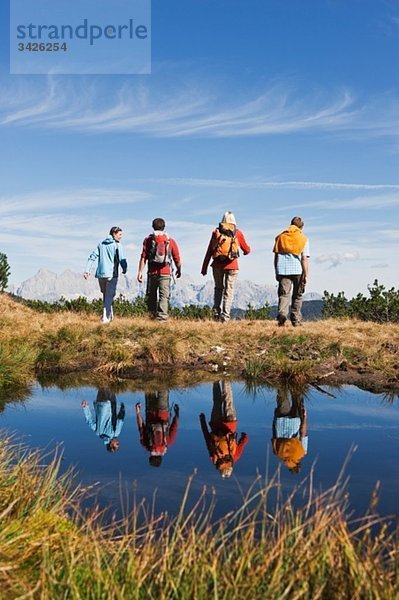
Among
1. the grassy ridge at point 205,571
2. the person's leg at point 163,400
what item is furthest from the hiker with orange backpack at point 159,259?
the grassy ridge at point 205,571

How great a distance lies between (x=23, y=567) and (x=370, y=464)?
15.1 feet

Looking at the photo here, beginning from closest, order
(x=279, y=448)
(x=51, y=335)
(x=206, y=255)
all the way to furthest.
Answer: (x=279, y=448), (x=51, y=335), (x=206, y=255)

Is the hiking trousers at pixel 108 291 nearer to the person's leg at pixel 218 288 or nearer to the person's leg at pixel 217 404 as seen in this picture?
the person's leg at pixel 218 288

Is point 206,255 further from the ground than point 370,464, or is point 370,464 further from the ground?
point 206,255

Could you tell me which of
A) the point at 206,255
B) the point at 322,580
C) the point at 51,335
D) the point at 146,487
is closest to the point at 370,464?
the point at 146,487

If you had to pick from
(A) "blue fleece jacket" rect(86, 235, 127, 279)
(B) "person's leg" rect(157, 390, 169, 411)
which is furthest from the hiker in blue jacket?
(B) "person's leg" rect(157, 390, 169, 411)

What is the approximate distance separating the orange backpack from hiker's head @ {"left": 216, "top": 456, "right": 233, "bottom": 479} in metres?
10.3

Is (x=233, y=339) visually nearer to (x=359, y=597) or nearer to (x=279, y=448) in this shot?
(x=279, y=448)

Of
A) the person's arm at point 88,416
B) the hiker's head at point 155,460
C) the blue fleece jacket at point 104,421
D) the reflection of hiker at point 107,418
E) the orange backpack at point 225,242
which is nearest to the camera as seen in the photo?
the hiker's head at point 155,460

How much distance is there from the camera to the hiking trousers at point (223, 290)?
18578mm

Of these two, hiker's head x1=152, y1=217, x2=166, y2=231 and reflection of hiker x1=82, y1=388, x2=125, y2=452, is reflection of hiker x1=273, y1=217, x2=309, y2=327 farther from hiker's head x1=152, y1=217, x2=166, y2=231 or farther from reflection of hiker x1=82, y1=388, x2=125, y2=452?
reflection of hiker x1=82, y1=388, x2=125, y2=452

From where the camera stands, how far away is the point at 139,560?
438cm

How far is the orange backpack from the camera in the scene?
17.9m

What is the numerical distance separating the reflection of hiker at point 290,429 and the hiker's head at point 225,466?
2.04 feet
